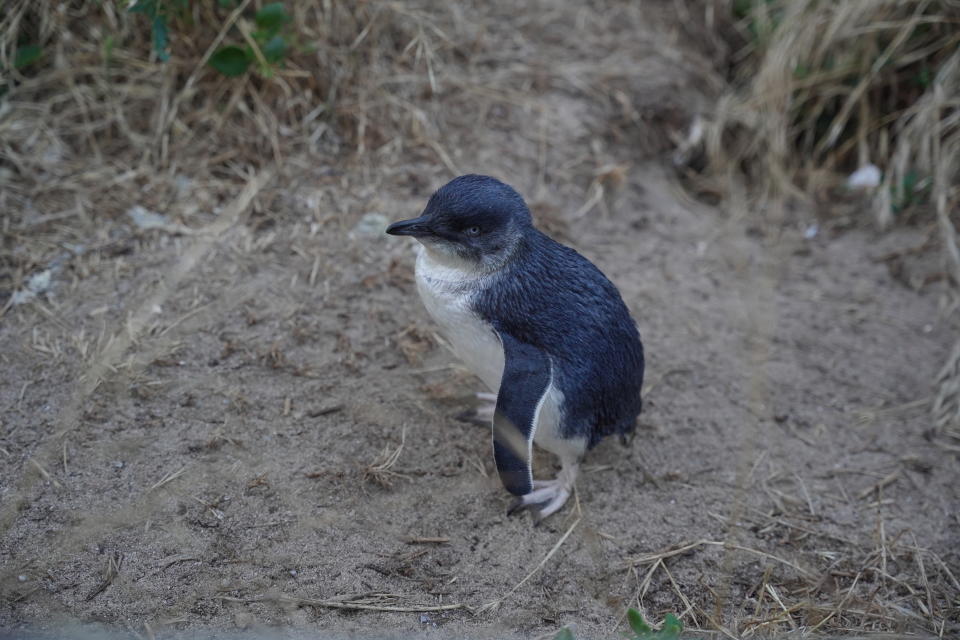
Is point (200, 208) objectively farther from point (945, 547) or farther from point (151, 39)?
point (945, 547)

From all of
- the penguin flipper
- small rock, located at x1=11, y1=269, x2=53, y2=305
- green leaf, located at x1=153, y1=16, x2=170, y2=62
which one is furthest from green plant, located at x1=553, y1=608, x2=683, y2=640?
green leaf, located at x1=153, y1=16, x2=170, y2=62

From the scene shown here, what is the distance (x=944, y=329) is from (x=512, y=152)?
216 centimetres

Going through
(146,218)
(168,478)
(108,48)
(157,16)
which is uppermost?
(157,16)

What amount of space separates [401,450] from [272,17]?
6.14ft

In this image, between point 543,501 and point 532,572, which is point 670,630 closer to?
point 532,572

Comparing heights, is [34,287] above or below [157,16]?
below

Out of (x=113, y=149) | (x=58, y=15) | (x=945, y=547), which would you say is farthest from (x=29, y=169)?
(x=945, y=547)

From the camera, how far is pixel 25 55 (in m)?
3.43

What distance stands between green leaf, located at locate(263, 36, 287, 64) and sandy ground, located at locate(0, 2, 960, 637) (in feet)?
1.56

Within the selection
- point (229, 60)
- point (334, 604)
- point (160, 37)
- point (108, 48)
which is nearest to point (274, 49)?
point (229, 60)

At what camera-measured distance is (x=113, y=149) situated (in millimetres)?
3479

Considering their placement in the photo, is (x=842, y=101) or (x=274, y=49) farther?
(x=842, y=101)

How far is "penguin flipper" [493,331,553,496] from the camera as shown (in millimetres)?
2291

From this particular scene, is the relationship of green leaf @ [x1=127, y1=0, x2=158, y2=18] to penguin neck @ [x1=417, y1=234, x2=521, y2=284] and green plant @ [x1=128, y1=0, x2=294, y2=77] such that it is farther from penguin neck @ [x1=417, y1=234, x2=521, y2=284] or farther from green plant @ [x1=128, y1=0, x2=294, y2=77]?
penguin neck @ [x1=417, y1=234, x2=521, y2=284]
